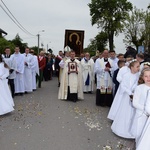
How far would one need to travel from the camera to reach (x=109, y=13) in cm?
5172

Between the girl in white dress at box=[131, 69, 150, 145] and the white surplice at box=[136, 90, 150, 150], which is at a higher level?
the girl in white dress at box=[131, 69, 150, 145]

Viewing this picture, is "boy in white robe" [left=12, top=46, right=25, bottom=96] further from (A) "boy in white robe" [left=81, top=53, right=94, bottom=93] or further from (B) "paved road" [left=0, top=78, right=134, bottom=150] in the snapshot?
(A) "boy in white robe" [left=81, top=53, right=94, bottom=93]

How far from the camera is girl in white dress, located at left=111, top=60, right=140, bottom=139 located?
623 centimetres

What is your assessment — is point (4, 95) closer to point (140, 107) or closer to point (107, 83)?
point (107, 83)

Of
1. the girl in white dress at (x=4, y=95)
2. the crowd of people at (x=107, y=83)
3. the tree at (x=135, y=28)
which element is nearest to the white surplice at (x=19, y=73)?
the crowd of people at (x=107, y=83)

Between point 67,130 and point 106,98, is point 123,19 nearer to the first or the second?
point 106,98

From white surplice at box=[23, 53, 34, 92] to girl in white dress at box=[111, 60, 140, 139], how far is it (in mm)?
7276

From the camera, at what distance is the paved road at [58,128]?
5766 mm

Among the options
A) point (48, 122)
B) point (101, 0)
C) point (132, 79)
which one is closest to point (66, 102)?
point (48, 122)

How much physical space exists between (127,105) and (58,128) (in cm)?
173

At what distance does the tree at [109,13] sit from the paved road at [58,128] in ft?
135

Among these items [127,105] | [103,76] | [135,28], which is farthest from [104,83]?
[135,28]

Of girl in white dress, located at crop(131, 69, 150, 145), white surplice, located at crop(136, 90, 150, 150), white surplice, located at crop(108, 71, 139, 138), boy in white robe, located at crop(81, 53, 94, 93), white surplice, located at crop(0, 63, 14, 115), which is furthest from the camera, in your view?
boy in white robe, located at crop(81, 53, 94, 93)

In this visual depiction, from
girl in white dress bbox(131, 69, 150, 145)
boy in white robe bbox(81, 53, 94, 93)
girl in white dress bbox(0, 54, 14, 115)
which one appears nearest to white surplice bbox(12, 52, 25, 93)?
boy in white robe bbox(81, 53, 94, 93)
